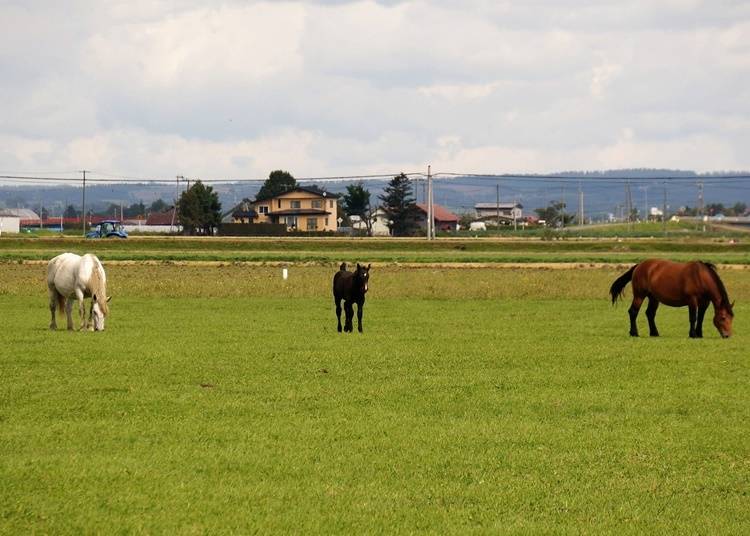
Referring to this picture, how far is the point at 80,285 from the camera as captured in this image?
1083 inches

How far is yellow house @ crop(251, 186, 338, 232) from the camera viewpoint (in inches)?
6491

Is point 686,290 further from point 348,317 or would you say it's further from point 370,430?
point 370,430

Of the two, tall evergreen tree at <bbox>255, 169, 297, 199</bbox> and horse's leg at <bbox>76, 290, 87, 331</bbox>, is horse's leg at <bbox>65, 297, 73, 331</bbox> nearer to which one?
horse's leg at <bbox>76, 290, 87, 331</bbox>

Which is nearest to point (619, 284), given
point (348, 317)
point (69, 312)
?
point (348, 317)

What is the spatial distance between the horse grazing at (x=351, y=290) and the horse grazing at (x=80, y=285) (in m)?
5.54

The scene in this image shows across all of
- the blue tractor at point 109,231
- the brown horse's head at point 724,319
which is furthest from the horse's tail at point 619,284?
the blue tractor at point 109,231

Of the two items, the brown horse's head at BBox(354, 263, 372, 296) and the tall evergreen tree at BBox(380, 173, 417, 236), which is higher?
the tall evergreen tree at BBox(380, 173, 417, 236)

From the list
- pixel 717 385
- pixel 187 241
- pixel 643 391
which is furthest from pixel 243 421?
pixel 187 241

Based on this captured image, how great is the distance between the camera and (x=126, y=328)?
2836cm

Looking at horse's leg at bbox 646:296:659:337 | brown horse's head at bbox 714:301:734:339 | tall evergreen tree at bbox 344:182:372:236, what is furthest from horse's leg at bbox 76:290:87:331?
tall evergreen tree at bbox 344:182:372:236

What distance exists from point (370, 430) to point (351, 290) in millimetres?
13870

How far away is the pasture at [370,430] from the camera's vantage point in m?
10.8

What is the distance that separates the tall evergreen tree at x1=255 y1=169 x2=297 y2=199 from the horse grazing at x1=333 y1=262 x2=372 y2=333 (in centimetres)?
15779

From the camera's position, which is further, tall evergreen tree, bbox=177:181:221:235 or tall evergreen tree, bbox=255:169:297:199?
tall evergreen tree, bbox=255:169:297:199
